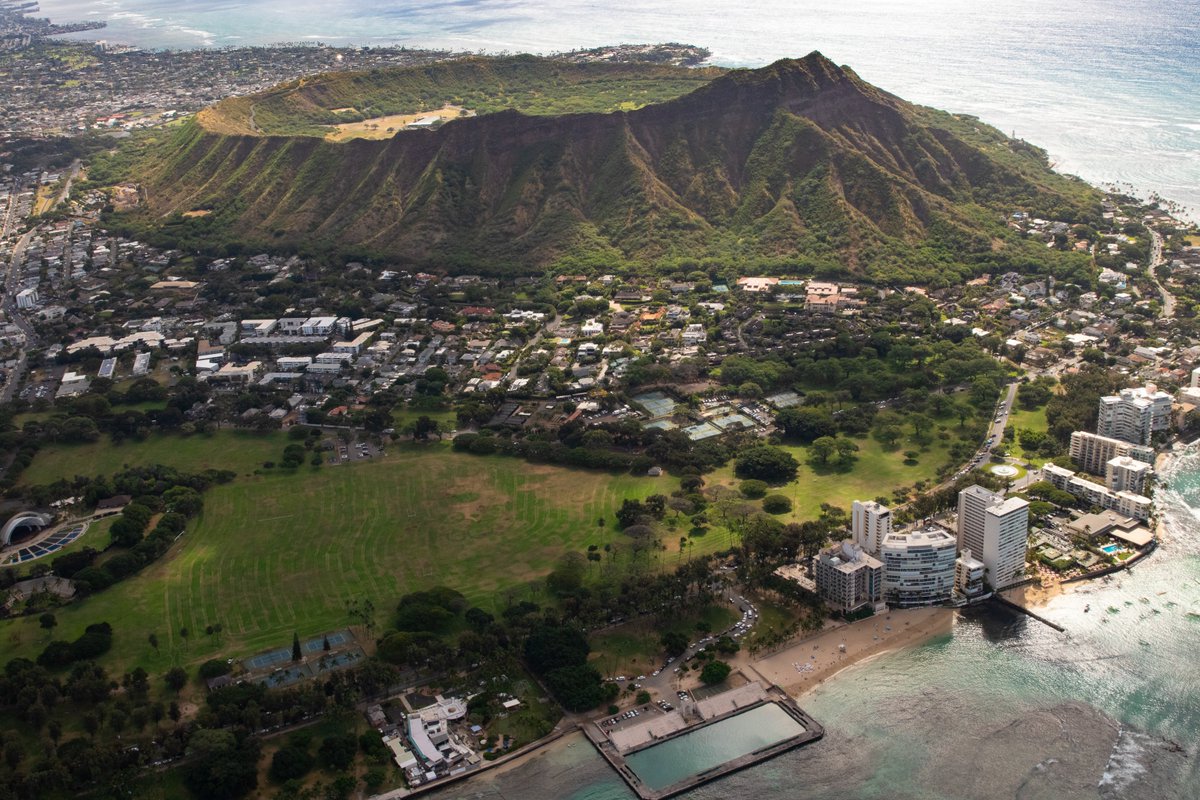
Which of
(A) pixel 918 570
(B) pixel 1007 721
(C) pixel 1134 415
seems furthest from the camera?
(C) pixel 1134 415

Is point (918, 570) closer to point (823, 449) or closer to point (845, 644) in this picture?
point (845, 644)

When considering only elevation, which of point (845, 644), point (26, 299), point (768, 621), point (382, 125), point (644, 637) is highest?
point (382, 125)

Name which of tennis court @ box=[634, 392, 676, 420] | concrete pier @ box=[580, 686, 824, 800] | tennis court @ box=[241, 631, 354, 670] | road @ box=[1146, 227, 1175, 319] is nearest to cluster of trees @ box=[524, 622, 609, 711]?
concrete pier @ box=[580, 686, 824, 800]

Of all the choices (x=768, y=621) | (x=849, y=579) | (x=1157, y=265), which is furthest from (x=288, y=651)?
(x=1157, y=265)

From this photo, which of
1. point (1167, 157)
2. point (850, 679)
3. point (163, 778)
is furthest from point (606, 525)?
point (1167, 157)

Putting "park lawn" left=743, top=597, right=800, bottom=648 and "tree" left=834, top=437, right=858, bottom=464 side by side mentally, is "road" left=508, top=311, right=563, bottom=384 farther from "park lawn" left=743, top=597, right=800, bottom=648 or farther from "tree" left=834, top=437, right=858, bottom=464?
"park lawn" left=743, top=597, right=800, bottom=648
